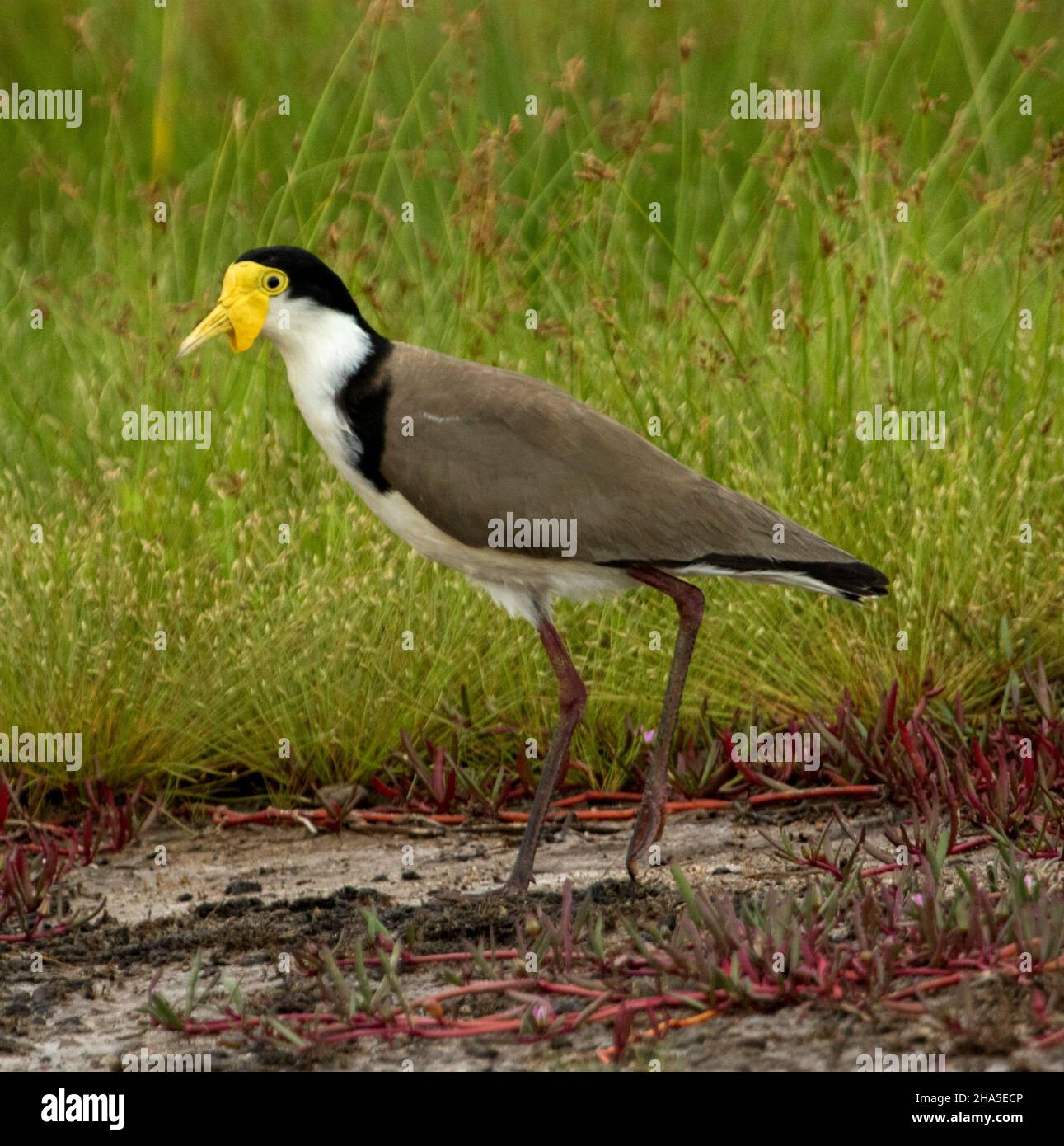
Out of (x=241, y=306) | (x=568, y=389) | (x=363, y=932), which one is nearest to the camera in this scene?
(x=363, y=932)

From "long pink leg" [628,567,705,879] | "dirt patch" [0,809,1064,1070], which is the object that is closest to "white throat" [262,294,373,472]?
"long pink leg" [628,567,705,879]

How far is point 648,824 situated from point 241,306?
1775mm

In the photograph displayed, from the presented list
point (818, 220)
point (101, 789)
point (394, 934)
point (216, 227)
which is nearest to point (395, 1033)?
point (394, 934)

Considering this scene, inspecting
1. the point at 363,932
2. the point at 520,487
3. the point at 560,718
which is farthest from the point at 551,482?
the point at 363,932

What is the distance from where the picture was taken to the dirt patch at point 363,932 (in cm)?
338

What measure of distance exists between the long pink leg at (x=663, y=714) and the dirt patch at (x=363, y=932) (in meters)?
0.13

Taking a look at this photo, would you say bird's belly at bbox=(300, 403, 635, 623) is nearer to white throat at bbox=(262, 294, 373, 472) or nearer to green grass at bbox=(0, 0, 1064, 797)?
white throat at bbox=(262, 294, 373, 472)

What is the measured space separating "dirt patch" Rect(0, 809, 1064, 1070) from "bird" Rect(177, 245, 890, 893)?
0.29 meters

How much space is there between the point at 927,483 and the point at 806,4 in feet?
14.7

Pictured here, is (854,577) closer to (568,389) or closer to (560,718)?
(560,718)

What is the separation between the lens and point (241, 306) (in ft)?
16.0

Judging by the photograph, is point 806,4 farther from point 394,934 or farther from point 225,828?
point 394,934

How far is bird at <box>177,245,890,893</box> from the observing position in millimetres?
4719

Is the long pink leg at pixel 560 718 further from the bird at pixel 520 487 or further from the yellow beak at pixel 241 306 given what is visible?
the yellow beak at pixel 241 306
